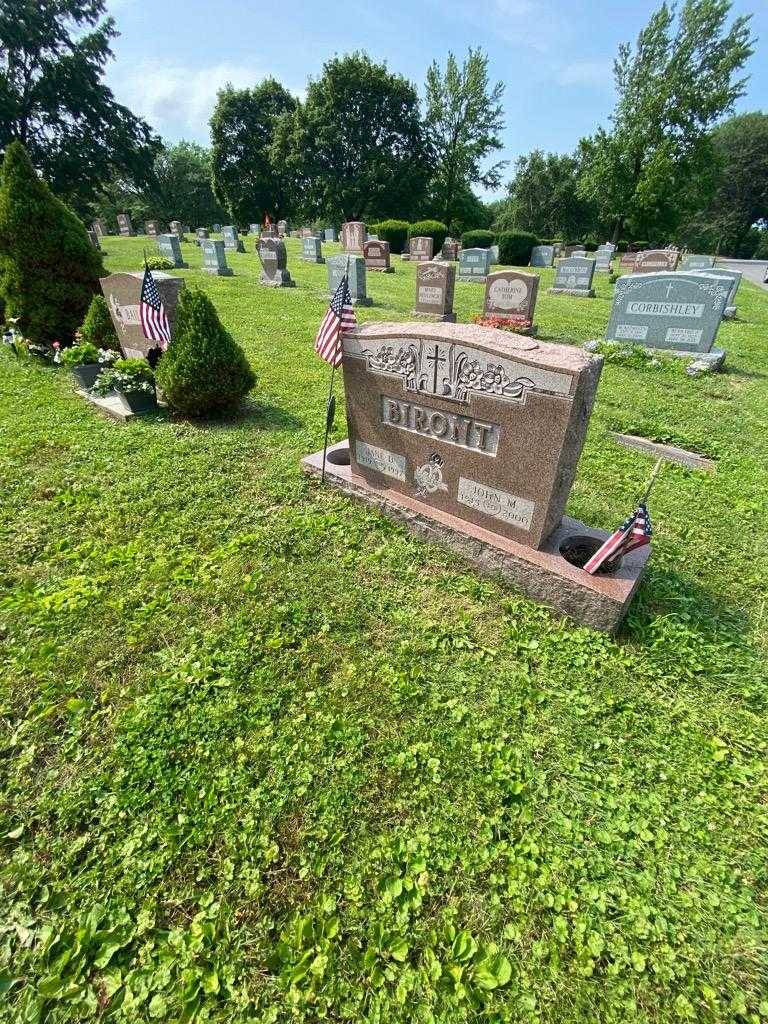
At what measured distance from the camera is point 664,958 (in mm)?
1888

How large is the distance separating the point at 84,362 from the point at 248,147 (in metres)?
53.0

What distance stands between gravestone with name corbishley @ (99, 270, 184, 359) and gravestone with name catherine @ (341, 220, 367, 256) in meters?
22.8

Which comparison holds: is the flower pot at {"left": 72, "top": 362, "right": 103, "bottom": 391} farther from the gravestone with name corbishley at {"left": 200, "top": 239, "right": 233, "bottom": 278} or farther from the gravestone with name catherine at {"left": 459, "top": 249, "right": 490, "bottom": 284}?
the gravestone with name catherine at {"left": 459, "top": 249, "right": 490, "bottom": 284}

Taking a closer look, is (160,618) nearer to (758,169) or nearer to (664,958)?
(664,958)

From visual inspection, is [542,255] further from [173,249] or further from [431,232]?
[173,249]

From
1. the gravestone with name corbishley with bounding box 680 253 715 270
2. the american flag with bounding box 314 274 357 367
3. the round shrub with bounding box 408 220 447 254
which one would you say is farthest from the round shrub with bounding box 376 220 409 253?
the american flag with bounding box 314 274 357 367

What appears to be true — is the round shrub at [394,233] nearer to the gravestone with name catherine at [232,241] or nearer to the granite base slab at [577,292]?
the gravestone with name catherine at [232,241]

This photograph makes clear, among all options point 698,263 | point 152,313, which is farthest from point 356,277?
point 698,263

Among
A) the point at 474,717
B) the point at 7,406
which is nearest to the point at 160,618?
the point at 474,717

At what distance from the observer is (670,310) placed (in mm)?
9219

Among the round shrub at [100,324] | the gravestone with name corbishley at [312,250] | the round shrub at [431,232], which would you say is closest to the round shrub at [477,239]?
the round shrub at [431,232]

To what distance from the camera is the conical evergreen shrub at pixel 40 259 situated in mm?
7346

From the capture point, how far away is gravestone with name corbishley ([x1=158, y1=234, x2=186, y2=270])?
67.3 ft

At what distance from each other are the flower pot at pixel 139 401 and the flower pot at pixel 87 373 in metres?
1.13
